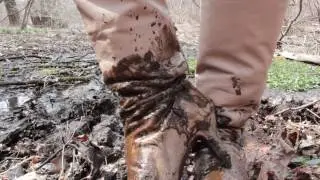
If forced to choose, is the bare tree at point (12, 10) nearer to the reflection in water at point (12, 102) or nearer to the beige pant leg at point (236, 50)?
the reflection in water at point (12, 102)

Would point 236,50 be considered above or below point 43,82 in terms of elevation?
above

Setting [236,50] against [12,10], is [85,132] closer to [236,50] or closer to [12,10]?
[236,50]

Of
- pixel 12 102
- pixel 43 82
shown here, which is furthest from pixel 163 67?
pixel 43 82

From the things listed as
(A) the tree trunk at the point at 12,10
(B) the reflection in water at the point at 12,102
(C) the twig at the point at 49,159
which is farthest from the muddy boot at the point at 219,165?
(A) the tree trunk at the point at 12,10

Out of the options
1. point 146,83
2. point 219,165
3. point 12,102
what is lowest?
point 12,102

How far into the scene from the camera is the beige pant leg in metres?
1.50

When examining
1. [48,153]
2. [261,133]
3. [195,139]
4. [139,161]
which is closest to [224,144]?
[195,139]

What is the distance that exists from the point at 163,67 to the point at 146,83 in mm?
67

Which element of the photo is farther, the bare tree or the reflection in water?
the bare tree

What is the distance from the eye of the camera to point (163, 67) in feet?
4.57

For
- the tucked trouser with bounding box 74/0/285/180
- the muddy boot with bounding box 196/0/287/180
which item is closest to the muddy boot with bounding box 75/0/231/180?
the tucked trouser with bounding box 74/0/285/180

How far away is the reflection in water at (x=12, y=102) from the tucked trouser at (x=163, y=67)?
1.40 metres

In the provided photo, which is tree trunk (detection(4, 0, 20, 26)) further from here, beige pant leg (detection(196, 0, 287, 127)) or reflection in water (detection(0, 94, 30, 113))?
beige pant leg (detection(196, 0, 287, 127))

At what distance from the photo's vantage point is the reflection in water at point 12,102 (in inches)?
105
